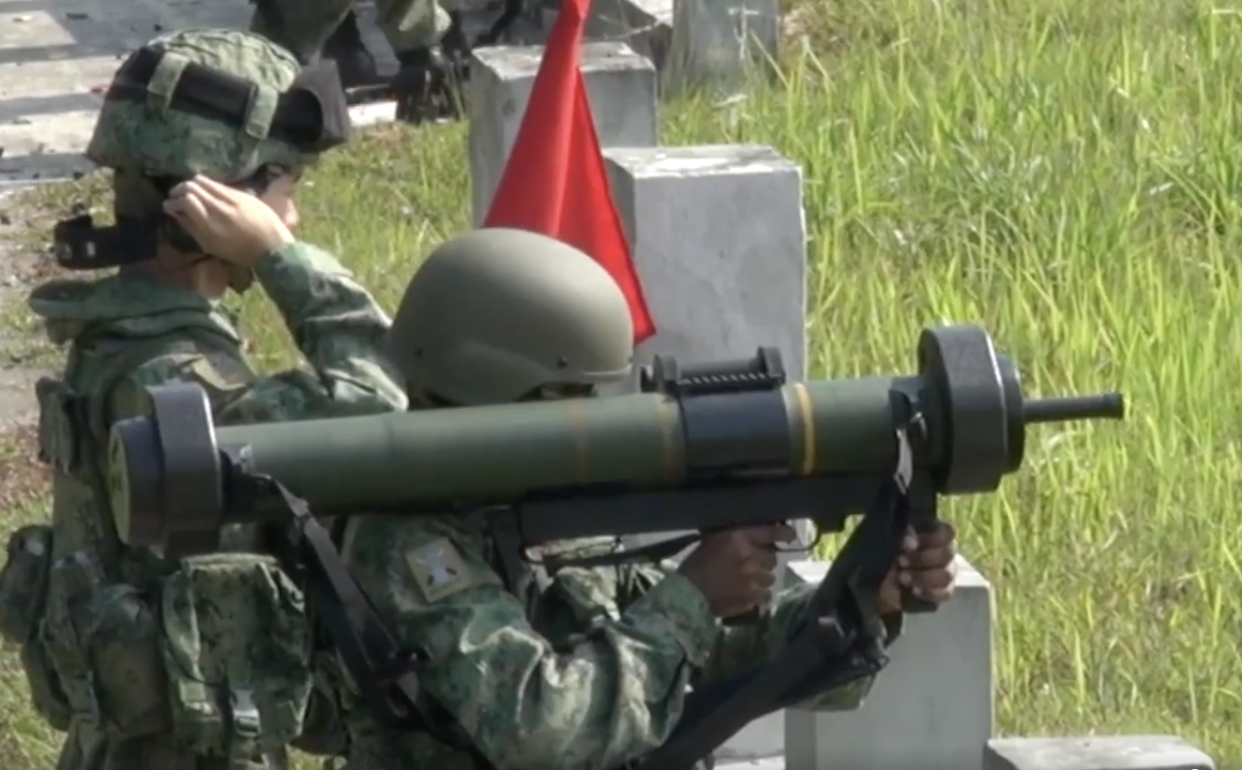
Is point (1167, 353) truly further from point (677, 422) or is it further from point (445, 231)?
point (677, 422)

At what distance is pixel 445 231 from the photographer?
7512 millimetres

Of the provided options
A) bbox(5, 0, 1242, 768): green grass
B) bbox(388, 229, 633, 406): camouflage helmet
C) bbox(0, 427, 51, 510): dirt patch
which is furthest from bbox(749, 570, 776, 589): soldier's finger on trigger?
bbox(0, 427, 51, 510): dirt patch

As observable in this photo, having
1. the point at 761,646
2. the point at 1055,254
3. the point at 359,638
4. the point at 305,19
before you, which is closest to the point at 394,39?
the point at 305,19

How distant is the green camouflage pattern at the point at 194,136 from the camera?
352cm

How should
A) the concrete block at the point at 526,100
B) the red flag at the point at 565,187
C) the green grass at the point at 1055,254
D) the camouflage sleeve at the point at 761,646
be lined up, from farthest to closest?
the green grass at the point at 1055,254, the concrete block at the point at 526,100, the red flag at the point at 565,187, the camouflage sleeve at the point at 761,646

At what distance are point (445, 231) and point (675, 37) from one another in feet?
3.89

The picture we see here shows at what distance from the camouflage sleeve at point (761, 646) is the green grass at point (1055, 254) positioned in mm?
1551

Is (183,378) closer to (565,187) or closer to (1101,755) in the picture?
(565,187)

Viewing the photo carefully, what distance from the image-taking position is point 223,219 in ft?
11.3

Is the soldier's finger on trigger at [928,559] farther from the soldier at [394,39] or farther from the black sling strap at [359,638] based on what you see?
the soldier at [394,39]

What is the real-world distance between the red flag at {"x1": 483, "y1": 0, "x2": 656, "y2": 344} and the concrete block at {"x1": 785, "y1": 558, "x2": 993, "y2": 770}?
546mm

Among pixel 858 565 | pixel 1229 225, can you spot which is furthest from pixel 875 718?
Result: pixel 1229 225

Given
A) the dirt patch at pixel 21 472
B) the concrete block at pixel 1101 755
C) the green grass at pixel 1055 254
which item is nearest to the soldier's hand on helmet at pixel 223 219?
the concrete block at pixel 1101 755

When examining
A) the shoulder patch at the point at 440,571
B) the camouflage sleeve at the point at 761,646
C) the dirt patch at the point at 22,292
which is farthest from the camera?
the dirt patch at the point at 22,292
